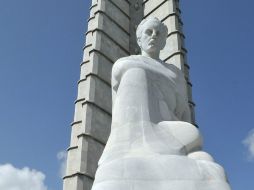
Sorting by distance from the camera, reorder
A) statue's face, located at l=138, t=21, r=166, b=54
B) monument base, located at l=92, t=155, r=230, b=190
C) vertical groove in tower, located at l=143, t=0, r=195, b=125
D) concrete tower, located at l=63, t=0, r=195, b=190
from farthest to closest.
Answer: vertical groove in tower, located at l=143, t=0, r=195, b=125 < concrete tower, located at l=63, t=0, r=195, b=190 < statue's face, located at l=138, t=21, r=166, b=54 < monument base, located at l=92, t=155, r=230, b=190

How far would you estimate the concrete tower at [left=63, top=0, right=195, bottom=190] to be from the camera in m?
9.88

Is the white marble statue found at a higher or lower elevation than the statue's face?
lower

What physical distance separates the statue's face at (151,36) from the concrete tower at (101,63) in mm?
6613

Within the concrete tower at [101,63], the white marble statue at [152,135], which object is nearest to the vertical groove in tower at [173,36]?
the concrete tower at [101,63]

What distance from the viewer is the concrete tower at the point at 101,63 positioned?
32.4ft

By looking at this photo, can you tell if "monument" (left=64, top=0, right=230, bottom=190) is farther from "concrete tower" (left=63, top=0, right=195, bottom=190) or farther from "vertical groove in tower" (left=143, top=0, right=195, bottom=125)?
"vertical groove in tower" (left=143, top=0, right=195, bottom=125)

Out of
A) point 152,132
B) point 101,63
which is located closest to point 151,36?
point 152,132

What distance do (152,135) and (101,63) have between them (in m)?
9.40

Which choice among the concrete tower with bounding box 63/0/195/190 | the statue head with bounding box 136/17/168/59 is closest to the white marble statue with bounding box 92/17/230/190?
the statue head with bounding box 136/17/168/59

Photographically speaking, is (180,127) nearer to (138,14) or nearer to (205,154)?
(205,154)

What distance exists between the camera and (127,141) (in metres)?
2.64

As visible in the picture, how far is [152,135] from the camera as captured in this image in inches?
104

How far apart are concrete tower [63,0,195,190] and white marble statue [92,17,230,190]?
668 cm

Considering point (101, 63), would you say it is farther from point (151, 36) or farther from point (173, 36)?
point (151, 36)
